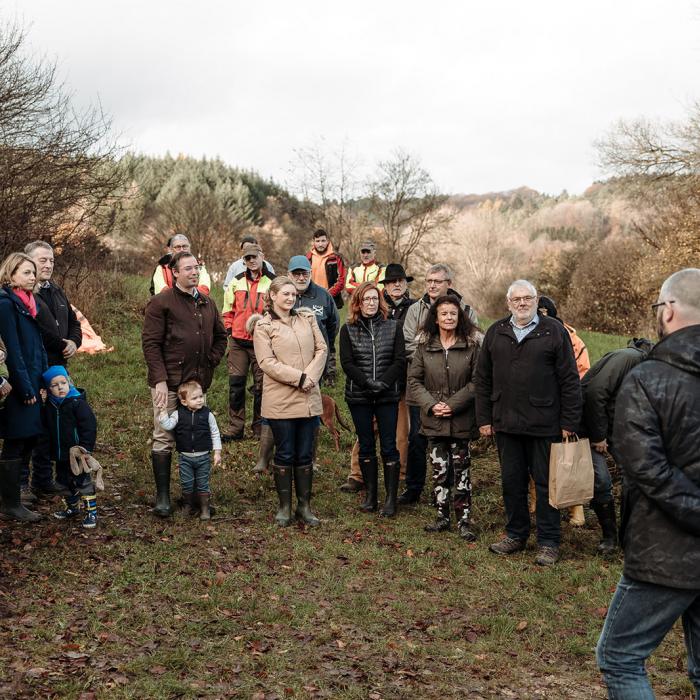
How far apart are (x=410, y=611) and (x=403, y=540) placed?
1.40 meters

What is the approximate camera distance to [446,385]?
6844 mm

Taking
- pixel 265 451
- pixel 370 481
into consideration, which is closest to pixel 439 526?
pixel 370 481

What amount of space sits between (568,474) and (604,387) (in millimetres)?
789

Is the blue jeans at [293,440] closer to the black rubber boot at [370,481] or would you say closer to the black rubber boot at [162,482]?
the black rubber boot at [370,481]

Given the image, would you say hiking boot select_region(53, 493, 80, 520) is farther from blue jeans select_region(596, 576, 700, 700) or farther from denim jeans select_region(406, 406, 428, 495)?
blue jeans select_region(596, 576, 700, 700)

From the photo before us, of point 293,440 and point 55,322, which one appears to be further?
point 293,440

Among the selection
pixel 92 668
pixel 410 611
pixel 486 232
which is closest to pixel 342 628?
pixel 410 611

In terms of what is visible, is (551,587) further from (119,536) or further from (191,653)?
(119,536)

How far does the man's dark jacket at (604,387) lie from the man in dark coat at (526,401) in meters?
0.23

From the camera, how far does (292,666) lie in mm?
4441

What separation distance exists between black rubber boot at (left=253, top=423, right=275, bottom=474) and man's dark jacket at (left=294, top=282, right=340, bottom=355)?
1.29 meters

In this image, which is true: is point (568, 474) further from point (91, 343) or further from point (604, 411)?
point (91, 343)

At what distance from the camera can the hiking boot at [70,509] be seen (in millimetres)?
6555

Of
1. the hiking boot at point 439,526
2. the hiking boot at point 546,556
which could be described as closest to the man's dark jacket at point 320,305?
the hiking boot at point 439,526
